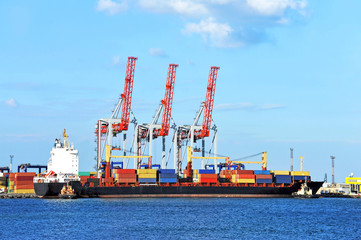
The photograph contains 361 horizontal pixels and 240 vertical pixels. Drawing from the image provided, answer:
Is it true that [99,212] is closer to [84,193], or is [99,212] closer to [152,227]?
[152,227]

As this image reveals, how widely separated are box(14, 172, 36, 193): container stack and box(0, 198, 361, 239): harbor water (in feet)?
83.6

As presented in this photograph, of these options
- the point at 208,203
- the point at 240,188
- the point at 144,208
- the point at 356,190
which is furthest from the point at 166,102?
the point at 356,190

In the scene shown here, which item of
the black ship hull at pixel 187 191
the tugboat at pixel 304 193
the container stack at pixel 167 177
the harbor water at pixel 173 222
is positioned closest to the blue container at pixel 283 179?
the black ship hull at pixel 187 191

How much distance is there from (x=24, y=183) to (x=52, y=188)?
15.3m

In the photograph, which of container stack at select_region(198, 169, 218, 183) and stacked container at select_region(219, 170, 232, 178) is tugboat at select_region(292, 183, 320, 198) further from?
container stack at select_region(198, 169, 218, 183)

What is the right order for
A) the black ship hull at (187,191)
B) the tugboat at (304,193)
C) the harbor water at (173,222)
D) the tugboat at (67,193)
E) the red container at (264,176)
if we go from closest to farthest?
the harbor water at (173,222)
the tugboat at (67,193)
the black ship hull at (187,191)
the red container at (264,176)
the tugboat at (304,193)

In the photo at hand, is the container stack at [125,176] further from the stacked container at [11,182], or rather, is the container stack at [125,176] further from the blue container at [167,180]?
the stacked container at [11,182]

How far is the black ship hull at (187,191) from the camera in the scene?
102m

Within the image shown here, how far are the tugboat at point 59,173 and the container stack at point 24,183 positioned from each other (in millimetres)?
4935

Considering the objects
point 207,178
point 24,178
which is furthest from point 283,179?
point 24,178

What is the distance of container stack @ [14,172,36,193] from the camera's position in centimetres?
11144

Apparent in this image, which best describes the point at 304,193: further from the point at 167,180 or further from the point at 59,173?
the point at 59,173

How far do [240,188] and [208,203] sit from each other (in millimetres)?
16283

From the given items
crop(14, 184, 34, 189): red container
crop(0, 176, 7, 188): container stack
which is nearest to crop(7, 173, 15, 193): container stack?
crop(14, 184, 34, 189): red container
